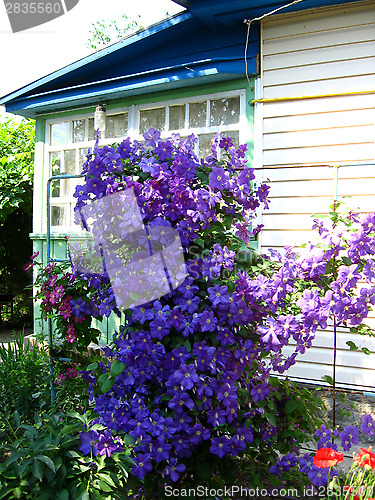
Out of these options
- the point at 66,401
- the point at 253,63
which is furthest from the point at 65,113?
the point at 66,401

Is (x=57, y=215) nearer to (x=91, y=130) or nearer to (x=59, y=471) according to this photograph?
(x=91, y=130)

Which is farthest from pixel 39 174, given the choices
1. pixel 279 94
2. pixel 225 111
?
pixel 279 94

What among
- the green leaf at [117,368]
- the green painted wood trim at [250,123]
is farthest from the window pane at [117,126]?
the green leaf at [117,368]

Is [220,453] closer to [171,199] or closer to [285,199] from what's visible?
[171,199]

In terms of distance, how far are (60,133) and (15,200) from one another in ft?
6.61

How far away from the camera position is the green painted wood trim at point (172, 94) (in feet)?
13.7

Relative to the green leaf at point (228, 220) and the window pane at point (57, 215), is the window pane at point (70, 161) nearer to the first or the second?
the window pane at point (57, 215)

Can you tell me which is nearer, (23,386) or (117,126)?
(23,386)

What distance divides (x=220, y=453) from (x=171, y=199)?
1202 mm

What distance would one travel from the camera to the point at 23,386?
343 centimetres

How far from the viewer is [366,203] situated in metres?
3.52

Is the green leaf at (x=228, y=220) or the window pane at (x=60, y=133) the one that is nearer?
the green leaf at (x=228, y=220)

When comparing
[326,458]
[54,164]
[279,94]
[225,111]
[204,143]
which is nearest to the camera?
[326,458]

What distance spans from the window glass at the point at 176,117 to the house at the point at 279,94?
1cm
